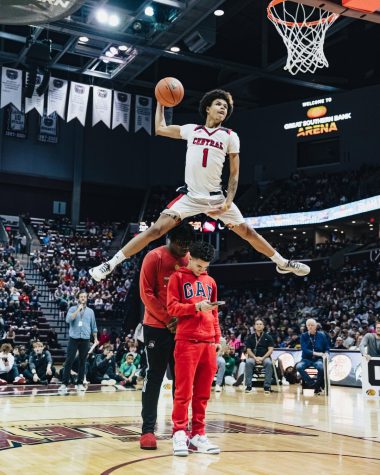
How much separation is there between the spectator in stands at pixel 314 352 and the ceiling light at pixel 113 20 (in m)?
13.7

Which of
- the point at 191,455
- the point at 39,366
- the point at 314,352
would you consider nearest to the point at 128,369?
the point at 39,366

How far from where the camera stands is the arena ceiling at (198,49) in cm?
2150

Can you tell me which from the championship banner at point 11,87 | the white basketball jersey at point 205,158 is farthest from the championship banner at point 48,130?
the white basketball jersey at point 205,158

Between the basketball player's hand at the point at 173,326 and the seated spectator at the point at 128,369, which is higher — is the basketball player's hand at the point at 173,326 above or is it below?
above

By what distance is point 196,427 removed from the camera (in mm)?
5176

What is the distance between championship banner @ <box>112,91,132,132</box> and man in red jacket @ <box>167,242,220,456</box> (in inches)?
791

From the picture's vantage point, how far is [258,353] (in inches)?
506

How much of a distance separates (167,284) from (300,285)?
909 inches

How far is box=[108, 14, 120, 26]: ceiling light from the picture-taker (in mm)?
21078

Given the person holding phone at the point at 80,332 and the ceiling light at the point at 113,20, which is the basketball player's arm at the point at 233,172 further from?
the ceiling light at the point at 113,20

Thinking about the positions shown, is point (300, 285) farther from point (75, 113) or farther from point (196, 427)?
point (196, 427)

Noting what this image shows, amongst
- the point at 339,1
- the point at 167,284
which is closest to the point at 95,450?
the point at 167,284

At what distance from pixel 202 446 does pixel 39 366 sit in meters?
9.01

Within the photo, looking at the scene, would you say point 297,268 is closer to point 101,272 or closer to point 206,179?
point 206,179
